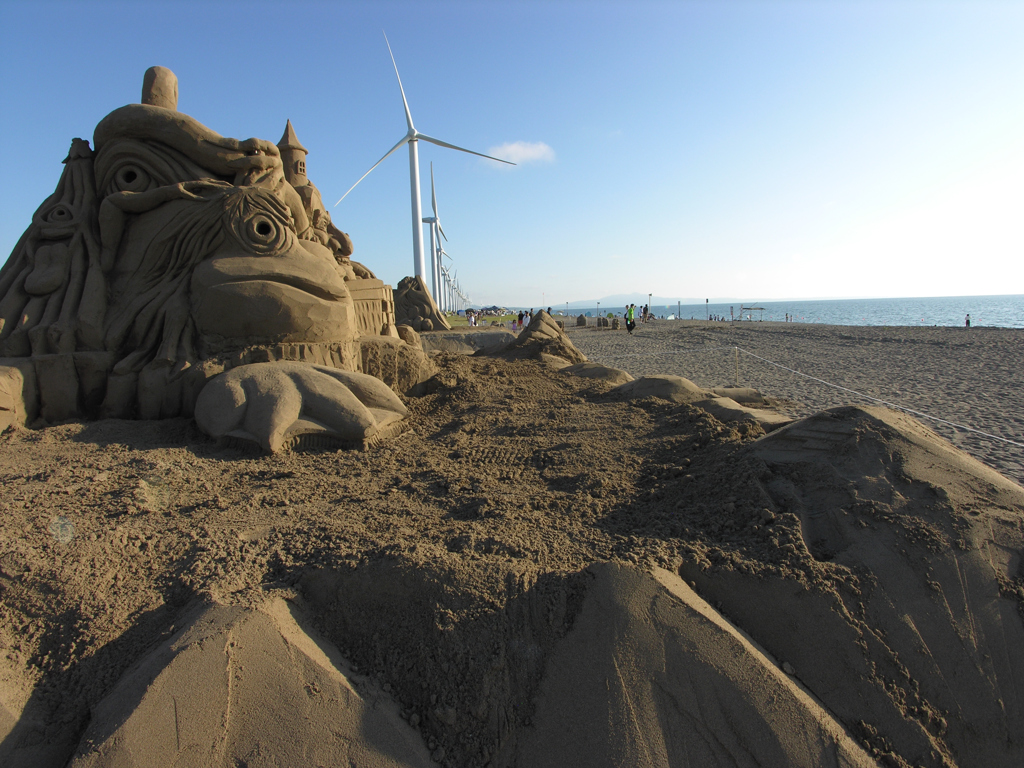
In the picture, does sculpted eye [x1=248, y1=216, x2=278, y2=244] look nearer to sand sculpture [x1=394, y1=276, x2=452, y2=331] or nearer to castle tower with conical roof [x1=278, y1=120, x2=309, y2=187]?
castle tower with conical roof [x1=278, y1=120, x2=309, y2=187]

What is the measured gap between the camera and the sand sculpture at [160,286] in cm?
411

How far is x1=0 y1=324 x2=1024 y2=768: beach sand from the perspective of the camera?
164 centimetres

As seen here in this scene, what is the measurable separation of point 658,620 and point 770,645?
1.36ft

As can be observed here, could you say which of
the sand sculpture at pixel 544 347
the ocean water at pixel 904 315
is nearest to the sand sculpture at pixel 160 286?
the sand sculpture at pixel 544 347

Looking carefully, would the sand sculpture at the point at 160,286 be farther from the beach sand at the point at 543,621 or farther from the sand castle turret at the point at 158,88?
the beach sand at the point at 543,621

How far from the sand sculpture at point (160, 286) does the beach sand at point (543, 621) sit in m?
1.46

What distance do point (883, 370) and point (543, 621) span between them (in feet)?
36.5

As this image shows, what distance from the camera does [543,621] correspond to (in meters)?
1.86

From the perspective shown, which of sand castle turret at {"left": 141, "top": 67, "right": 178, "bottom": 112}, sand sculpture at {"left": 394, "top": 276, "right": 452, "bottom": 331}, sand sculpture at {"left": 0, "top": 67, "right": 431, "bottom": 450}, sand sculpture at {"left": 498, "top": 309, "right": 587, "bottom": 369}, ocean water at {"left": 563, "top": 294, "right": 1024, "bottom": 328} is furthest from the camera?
ocean water at {"left": 563, "top": 294, "right": 1024, "bottom": 328}

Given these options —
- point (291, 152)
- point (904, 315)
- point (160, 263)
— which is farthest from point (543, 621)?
point (904, 315)

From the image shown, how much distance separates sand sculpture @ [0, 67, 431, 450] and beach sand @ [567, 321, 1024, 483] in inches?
209

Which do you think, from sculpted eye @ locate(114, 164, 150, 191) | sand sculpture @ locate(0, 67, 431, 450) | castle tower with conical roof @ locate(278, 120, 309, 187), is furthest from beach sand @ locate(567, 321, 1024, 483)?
sculpted eye @ locate(114, 164, 150, 191)

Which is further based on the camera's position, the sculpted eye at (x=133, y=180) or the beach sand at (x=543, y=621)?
the sculpted eye at (x=133, y=180)

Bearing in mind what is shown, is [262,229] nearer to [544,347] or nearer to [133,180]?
[133,180]
